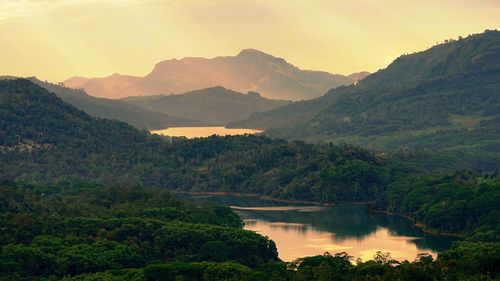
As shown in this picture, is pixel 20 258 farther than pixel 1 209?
No

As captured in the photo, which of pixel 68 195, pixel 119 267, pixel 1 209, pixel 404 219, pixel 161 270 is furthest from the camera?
pixel 404 219

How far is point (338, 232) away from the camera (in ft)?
528

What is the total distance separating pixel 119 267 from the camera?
109625 mm

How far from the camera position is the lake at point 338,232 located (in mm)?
140500

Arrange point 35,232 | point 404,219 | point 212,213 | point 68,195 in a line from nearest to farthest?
point 35,232 < point 212,213 < point 68,195 < point 404,219

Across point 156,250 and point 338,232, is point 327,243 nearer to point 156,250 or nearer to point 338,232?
point 338,232

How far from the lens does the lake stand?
5531 inches

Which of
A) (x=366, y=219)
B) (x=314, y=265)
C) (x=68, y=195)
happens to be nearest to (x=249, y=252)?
(x=314, y=265)

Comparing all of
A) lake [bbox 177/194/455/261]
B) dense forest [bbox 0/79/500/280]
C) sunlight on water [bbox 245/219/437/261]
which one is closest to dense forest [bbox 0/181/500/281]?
dense forest [bbox 0/79/500/280]

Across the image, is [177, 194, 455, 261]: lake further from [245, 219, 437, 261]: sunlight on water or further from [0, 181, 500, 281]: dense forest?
[0, 181, 500, 281]: dense forest

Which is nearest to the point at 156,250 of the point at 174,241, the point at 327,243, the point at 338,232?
the point at 174,241

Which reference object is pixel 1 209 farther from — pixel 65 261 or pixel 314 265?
pixel 314 265

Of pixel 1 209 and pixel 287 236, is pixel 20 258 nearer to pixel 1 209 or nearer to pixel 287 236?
pixel 1 209

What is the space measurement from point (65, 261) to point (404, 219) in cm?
8171
